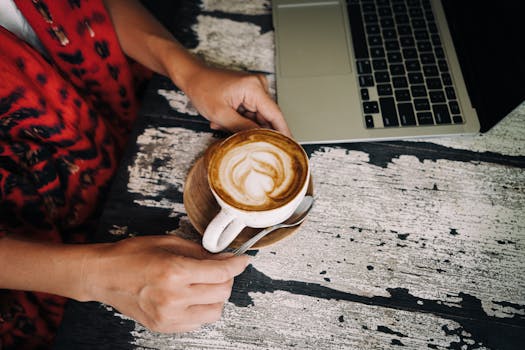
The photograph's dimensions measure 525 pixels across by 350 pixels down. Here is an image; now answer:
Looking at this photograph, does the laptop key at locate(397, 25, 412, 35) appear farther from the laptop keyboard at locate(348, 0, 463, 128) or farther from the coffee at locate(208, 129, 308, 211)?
the coffee at locate(208, 129, 308, 211)

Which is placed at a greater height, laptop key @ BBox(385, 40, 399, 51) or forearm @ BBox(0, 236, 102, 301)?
laptop key @ BBox(385, 40, 399, 51)

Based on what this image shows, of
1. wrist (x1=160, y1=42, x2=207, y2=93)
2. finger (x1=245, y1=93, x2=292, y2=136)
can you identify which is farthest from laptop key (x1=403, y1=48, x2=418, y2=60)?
wrist (x1=160, y1=42, x2=207, y2=93)

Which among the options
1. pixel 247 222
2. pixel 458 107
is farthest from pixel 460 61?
pixel 247 222

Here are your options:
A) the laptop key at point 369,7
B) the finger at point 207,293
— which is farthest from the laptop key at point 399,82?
the finger at point 207,293

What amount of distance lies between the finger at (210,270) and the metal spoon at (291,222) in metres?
0.05

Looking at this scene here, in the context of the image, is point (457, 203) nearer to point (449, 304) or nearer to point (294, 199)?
point (449, 304)

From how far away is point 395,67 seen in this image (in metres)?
0.82

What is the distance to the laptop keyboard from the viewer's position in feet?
2.50

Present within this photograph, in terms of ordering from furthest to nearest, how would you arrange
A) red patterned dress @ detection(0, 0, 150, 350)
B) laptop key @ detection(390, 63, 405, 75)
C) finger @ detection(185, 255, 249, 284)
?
1. laptop key @ detection(390, 63, 405, 75)
2. red patterned dress @ detection(0, 0, 150, 350)
3. finger @ detection(185, 255, 249, 284)

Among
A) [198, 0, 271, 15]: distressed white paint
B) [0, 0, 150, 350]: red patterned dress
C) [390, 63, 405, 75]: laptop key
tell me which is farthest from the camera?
[198, 0, 271, 15]: distressed white paint

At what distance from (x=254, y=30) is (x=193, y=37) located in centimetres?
15

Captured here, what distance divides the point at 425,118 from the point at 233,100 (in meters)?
0.39

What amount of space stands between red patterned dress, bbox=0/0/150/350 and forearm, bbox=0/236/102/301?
0.21ft

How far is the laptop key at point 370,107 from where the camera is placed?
0.77m
